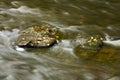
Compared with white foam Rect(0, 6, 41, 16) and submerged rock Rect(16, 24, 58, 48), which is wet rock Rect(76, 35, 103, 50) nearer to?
submerged rock Rect(16, 24, 58, 48)

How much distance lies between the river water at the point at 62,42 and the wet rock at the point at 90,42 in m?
0.18

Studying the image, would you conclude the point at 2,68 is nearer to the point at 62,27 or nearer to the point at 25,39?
the point at 25,39

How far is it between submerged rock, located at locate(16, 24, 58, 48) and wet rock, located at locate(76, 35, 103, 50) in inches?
27.6

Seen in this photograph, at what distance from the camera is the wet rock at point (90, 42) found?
780 centimetres

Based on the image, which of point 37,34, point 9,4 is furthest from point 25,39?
point 9,4

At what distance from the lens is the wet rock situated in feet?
25.6

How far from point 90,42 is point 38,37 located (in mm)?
1397

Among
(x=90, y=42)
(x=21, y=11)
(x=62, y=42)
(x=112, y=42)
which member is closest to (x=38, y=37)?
(x=62, y=42)

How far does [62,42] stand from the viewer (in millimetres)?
8195

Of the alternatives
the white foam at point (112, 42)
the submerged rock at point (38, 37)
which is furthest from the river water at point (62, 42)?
the submerged rock at point (38, 37)

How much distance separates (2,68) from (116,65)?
268 cm

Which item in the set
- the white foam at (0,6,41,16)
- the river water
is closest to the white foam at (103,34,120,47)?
the river water

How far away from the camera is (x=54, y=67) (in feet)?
23.0

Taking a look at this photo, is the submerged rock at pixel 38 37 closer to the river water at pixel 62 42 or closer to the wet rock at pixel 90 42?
the river water at pixel 62 42
